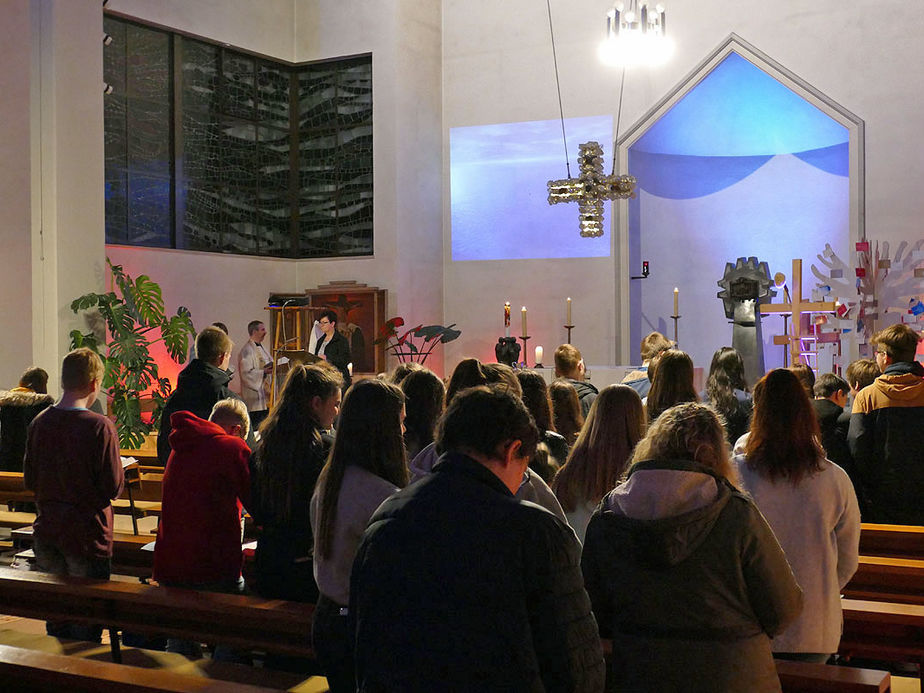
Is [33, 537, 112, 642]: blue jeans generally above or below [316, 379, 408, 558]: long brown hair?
below

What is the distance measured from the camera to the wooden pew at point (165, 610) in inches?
140

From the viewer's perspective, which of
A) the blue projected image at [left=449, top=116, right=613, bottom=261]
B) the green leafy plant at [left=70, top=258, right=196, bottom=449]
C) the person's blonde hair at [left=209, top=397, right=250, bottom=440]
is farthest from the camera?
the blue projected image at [left=449, top=116, right=613, bottom=261]

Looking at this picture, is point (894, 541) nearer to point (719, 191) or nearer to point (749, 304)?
point (749, 304)

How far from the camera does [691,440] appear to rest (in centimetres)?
244

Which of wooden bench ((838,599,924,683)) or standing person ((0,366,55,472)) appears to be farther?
standing person ((0,366,55,472))

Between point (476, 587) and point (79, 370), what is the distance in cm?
304

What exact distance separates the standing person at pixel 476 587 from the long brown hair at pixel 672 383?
256 cm

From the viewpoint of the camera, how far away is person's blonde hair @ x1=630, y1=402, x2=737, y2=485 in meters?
2.44

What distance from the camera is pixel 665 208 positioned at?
14.3 meters

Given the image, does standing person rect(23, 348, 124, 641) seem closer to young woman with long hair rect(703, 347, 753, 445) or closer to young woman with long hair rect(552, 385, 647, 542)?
young woman with long hair rect(552, 385, 647, 542)

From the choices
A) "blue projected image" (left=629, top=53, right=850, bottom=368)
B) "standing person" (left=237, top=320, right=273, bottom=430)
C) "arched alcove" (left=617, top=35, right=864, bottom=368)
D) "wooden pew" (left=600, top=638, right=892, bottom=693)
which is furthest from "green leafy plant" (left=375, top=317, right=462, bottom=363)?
"wooden pew" (left=600, top=638, right=892, bottom=693)

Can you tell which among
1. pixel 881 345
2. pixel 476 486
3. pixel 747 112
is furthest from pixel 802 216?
pixel 476 486

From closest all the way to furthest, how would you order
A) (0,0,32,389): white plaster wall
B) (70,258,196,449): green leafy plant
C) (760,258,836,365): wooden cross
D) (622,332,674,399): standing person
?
(622,332,674,399): standing person < (0,0,32,389): white plaster wall < (70,258,196,449): green leafy plant < (760,258,836,365): wooden cross

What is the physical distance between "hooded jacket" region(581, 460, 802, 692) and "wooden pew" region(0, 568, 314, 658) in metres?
1.37
